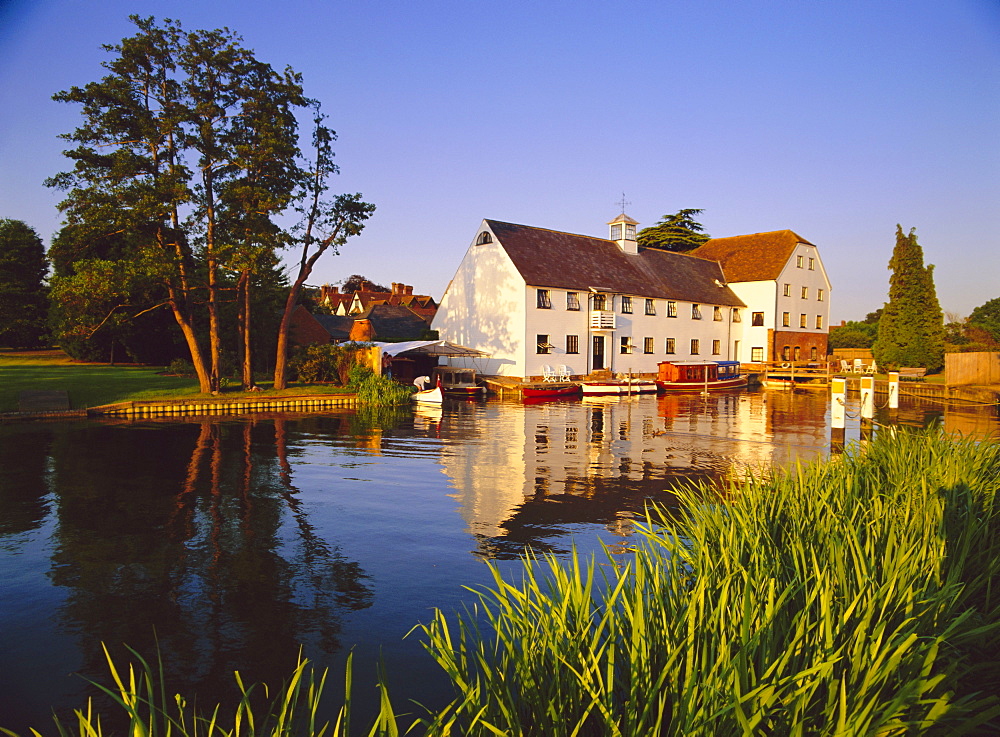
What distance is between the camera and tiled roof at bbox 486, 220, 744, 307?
43469mm

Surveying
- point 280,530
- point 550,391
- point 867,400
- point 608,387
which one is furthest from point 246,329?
point 867,400

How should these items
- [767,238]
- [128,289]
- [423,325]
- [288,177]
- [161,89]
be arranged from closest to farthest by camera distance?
[128,289] → [161,89] → [288,177] → [767,238] → [423,325]

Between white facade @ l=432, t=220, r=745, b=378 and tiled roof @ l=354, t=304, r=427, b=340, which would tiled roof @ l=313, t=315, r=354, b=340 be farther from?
white facade @ l=432, t=220, r=745, b=378

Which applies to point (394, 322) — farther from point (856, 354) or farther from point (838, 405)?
point (838, 405)

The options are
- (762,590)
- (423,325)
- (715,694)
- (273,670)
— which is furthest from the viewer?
(423,325)

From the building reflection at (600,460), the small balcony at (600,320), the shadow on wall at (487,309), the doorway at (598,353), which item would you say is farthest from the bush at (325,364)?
the doorway at (598,353)

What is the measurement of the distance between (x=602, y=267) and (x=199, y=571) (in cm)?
4221

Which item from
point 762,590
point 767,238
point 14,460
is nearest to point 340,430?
point 14,460

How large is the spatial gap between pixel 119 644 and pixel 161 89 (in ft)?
93.4

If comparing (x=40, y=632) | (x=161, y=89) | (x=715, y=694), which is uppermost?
(x=161, y=89)

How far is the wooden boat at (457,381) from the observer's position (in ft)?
121

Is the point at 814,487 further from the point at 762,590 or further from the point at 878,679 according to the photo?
the point at 878,679

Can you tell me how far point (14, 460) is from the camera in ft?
53.5

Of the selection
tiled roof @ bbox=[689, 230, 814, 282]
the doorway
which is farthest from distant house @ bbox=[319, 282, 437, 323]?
the doorway
